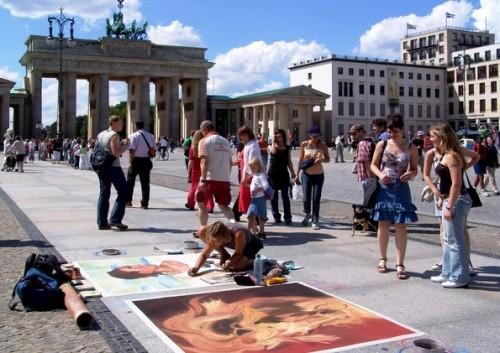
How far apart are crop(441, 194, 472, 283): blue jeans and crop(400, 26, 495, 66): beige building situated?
12112 cm

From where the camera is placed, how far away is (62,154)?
45.6 m

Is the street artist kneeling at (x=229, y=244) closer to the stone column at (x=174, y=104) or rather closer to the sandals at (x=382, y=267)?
the sandals at (x=382, y=267)

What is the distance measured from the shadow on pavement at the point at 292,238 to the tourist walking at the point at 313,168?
64 centimetres

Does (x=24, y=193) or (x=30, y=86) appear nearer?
(x=24, y=193)

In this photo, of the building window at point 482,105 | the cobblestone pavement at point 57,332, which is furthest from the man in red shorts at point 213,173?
the building window at point 482,105

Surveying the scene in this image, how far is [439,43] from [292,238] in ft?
404

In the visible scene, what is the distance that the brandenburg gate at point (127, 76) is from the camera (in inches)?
3088

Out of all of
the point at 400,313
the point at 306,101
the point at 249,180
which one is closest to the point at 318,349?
the point at 400,313

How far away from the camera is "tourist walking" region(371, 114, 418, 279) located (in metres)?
6.86

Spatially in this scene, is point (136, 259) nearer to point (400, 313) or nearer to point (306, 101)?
point (400, 313)

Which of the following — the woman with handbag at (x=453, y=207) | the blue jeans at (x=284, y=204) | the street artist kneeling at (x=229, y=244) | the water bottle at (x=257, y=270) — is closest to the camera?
the woman with handbag at (x=453, y=207)

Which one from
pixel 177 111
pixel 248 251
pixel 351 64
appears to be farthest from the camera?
pixel 351 64

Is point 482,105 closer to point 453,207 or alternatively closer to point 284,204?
point 284,204

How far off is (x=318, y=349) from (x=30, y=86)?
3197 inches
